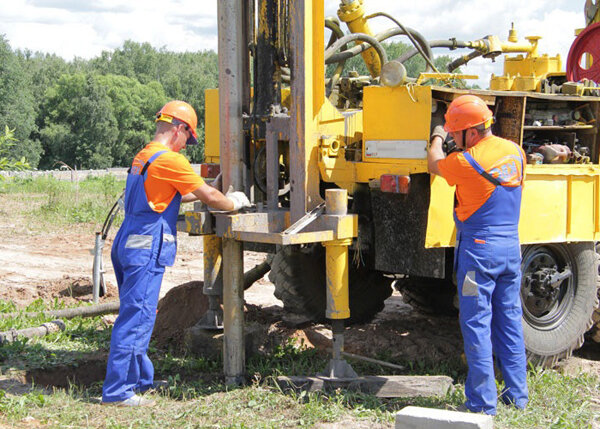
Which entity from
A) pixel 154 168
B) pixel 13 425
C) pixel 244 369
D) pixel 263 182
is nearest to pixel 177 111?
pixel 154 168

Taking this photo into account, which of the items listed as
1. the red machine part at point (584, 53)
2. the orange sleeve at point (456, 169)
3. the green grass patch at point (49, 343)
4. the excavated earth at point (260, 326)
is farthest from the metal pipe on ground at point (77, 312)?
the red machine part at point (584, 53)

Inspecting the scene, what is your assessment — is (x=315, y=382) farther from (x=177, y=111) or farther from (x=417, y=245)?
(x=177, y=111)

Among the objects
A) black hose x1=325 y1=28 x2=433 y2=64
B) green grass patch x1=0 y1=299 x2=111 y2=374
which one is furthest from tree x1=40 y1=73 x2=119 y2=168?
black hose x1=325 y1=28 x2=433 y2=64

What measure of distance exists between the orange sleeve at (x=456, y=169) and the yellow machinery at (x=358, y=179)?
0.89ft

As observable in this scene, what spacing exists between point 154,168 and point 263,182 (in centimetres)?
99

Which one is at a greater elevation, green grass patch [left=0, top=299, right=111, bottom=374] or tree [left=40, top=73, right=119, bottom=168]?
tree [left=40, top=73, right=119, bottom=168]

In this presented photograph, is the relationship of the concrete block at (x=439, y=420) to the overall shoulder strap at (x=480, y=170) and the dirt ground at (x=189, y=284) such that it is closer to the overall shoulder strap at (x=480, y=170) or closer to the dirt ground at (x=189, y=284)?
the overall shoulder strap at (x=480, y=170)

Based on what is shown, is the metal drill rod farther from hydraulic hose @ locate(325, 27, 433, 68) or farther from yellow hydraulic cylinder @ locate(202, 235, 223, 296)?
hydraulic hose @ locate(325, 27, 433, 68)

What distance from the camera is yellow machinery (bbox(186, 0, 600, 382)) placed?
5.34 metres

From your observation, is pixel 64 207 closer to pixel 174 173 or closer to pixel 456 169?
pixel 174 173

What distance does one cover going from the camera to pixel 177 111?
553 cm

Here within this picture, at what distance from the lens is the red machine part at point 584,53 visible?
7469 mm

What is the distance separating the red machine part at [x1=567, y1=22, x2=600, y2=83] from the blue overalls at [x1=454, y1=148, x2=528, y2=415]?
3015 millimetres

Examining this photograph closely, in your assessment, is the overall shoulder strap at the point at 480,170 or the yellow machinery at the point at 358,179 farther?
the yellow machinery at the point at 358,179
